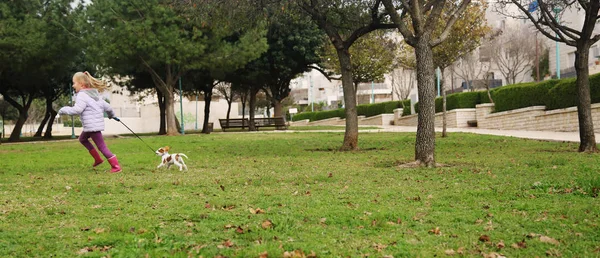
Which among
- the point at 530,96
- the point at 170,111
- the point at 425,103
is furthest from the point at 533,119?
the point at 170,111

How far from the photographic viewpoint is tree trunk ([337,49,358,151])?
13781 millimetres

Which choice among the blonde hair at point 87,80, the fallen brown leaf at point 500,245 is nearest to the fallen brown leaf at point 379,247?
the fallen brown leaf at point 500,245

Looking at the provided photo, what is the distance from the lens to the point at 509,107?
77.9 feet

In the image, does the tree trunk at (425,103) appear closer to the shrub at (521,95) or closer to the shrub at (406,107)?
the shrub at (521,95)

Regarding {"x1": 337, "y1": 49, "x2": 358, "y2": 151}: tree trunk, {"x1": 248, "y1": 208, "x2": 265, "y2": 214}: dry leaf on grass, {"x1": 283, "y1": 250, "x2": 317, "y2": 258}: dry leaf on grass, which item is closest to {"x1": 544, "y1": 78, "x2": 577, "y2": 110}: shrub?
{"x1": 337, "y1": 49, "x2": 358, "y2": 151}: tree trunk

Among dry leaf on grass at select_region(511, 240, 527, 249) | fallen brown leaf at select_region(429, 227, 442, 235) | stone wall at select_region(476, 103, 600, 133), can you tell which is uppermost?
stone wall at select_region(476, 103, 600, 133)

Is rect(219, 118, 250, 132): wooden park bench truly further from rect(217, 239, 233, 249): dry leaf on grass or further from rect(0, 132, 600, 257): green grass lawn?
rect(217, 239, 233, 249): dry leaf on grass

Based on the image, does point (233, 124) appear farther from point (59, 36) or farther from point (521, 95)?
point (521, 95)

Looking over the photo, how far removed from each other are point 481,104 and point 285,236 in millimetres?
23665

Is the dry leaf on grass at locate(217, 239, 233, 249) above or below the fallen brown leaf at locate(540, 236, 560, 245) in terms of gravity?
above

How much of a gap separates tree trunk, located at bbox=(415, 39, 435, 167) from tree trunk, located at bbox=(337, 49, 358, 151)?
416 cm

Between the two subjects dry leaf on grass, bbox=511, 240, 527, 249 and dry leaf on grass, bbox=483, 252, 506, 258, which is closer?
dry leaf on grass, bbox=483, 252, 506, 258

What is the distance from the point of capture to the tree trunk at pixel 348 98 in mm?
13781

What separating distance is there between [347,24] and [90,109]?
780 cm
